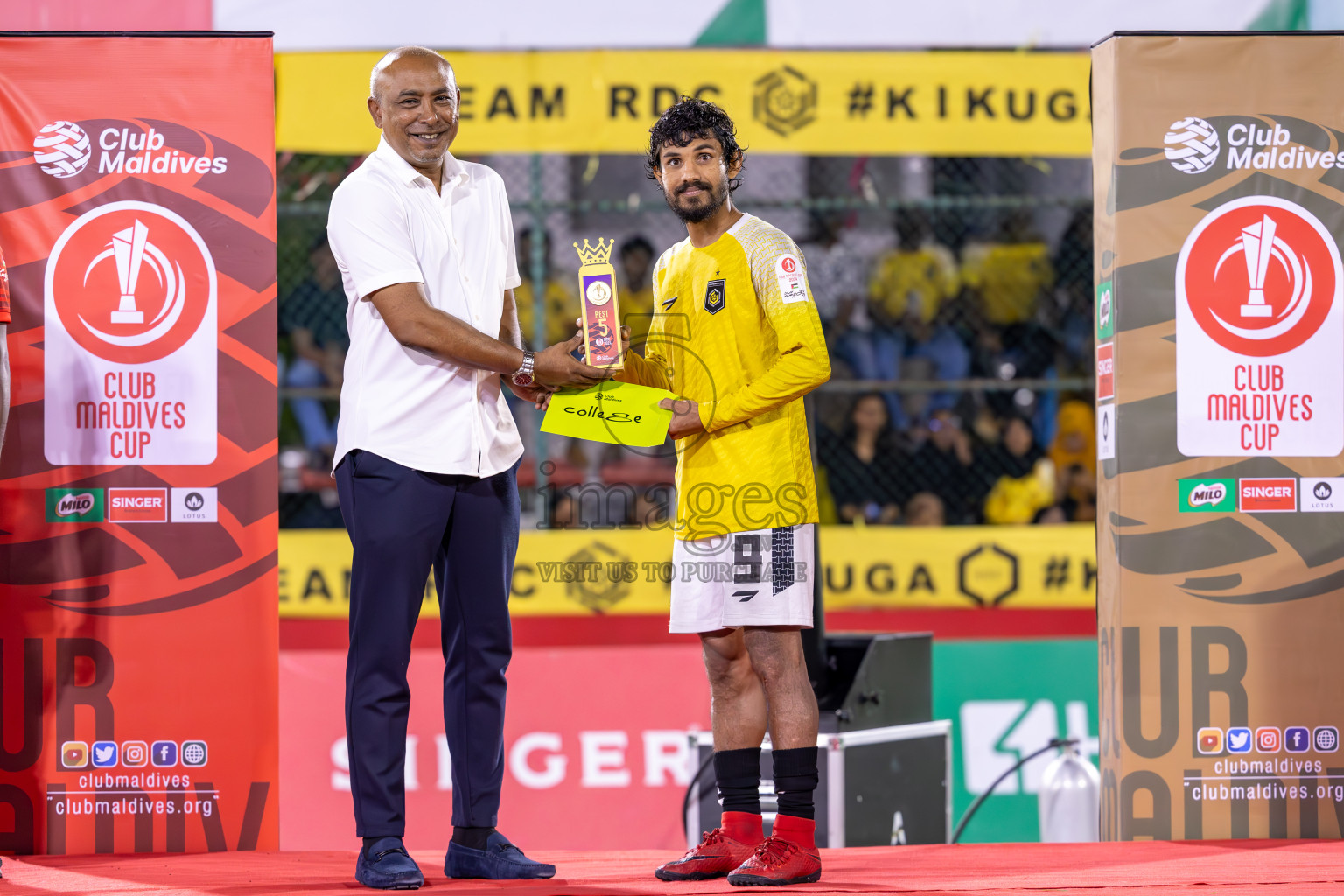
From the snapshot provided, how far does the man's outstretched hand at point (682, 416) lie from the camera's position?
3.40 meters

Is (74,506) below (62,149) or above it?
below

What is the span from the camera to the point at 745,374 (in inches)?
136

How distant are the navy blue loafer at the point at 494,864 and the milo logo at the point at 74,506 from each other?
164cm

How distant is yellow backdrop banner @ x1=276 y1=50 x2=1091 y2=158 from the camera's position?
6730 mm

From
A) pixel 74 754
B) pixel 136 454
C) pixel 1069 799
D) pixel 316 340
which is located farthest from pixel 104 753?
pixel 316 340

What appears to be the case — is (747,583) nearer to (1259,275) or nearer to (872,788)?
(872,788)

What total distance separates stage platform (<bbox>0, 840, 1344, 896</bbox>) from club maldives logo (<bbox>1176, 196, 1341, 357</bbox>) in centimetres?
161

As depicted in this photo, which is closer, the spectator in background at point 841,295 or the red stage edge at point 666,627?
the red stage edge at point 666,627

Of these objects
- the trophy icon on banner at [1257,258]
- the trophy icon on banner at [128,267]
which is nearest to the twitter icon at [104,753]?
the trophy icon on banner at [128,267]

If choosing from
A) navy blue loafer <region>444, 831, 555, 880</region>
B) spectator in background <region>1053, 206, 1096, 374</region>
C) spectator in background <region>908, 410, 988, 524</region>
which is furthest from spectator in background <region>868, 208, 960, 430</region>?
navy blue loafer <region>444, 831, 555, 880</region>

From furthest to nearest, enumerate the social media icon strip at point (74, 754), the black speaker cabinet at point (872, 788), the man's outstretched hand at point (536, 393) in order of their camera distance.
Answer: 1. the black speaker cabinet at point (872, 788)
2. the social media icon strip at point (74, 754)
3. the man's outstretched hand at point (536, 393)

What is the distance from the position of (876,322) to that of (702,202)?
18.5ft

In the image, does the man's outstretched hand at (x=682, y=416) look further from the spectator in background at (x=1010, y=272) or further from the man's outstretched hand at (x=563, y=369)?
the spectator in background at (x=1010, y=272)

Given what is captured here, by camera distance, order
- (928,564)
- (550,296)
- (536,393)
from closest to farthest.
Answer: (536,393)
(928,564)
(550,296)
